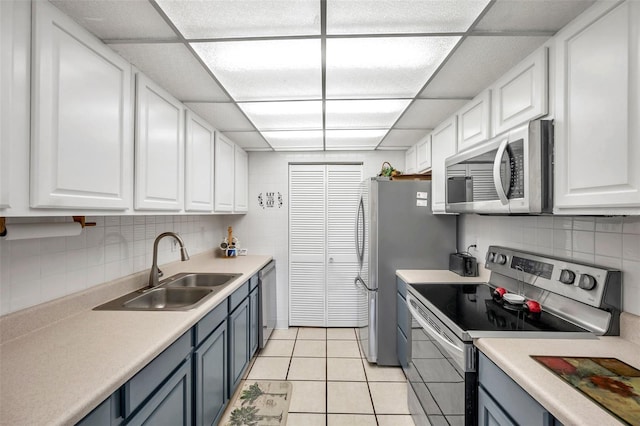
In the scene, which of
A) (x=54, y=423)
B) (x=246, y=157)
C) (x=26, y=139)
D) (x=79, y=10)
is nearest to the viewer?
(x=54, y=423)

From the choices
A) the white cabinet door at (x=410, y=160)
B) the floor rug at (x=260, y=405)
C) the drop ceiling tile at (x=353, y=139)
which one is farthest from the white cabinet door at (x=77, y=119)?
the white cabinet door at (x=410, y=160)

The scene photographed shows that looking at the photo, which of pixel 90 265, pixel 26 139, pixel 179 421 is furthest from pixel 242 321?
pixel 26 139

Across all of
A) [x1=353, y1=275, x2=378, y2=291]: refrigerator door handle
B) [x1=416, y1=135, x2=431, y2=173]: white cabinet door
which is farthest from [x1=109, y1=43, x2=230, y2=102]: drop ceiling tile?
[x1=353, y1=275, x2=378, y2=291]: refrigerator door handle

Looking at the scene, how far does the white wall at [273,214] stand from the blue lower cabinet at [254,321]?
30.2 inches

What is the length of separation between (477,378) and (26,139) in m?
1.92

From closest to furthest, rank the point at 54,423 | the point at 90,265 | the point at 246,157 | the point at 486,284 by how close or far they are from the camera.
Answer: the point at 54,423 → the point at 90,265 → the point at 486,284 → the point at 246,157

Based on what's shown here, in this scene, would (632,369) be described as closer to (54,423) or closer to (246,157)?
(54,423)

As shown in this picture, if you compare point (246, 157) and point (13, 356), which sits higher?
point (246, 157)

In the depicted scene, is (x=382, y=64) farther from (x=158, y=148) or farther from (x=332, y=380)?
(x=332, y=380)

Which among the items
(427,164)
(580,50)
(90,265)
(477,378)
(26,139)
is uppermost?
(580,50)

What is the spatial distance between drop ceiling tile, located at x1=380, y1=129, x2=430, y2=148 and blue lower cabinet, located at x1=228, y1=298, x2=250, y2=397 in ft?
6.85

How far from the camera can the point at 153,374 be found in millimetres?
1109

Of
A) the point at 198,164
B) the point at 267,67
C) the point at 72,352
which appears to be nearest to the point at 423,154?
the point at 267,67

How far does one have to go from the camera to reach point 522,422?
3.04ft
